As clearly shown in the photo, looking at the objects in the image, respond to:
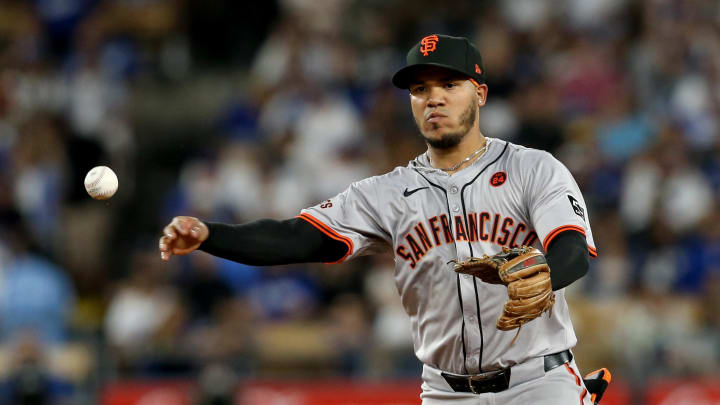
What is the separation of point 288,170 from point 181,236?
21.8 feet

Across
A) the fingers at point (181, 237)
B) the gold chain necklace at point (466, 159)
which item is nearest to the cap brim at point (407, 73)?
the gold chain necklace at point (466, 159)

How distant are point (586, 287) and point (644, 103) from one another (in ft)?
8.76

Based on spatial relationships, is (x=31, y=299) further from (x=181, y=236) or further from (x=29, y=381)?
(x=181, y=236)

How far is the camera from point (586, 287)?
9.69 meters

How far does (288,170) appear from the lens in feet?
36.0

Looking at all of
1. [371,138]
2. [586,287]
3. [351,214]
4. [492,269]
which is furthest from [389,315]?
[492,269]

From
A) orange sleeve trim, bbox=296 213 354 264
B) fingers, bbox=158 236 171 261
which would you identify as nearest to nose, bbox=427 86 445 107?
orange sleeve trim, bbox=296 213 354 264

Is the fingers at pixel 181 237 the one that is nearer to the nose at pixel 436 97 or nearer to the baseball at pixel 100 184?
the baseball at pixel 100 184

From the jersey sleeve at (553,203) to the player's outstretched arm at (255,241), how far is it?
86 centimetres

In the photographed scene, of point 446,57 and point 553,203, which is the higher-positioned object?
point 446,57

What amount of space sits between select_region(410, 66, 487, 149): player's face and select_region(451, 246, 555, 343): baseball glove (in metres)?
0.86

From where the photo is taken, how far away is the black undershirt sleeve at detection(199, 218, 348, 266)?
179 inches

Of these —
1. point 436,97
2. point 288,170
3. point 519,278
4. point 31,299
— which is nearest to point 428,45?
point 436,97

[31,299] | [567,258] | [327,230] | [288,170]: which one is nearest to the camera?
[567,258]
